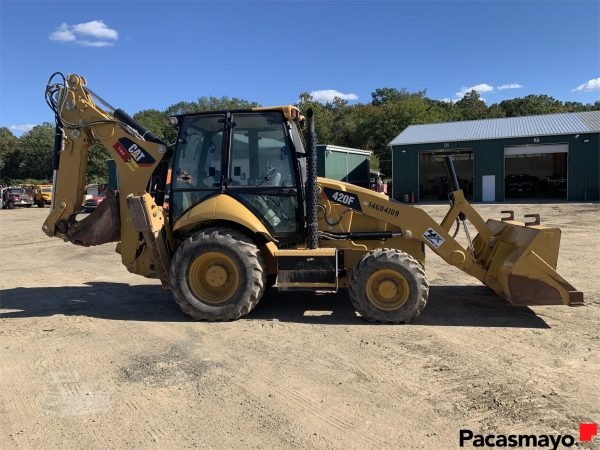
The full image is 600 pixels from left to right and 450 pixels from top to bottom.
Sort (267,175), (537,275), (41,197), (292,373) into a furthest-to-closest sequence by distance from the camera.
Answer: (41,197) < (267,175) < (537,275) < (292,373)

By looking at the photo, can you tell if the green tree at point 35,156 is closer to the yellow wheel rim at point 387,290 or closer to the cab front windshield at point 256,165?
the cab front windshield at point 256,165

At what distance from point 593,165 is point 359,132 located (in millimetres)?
27753

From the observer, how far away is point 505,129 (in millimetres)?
30375

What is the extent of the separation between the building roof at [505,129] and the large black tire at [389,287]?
2572 centimetres

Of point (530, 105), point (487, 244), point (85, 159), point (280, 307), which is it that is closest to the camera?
point (487, 244)

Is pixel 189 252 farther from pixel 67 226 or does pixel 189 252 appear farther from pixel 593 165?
pixel 593 165

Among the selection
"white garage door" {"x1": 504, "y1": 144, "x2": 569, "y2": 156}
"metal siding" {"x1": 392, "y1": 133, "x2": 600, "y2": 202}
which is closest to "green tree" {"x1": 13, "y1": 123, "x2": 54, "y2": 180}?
"metal siding" {"x1": 392, "y1": 133, "x2": 600, "y2": 202}

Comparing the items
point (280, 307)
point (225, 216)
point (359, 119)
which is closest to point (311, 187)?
point (225, 216)

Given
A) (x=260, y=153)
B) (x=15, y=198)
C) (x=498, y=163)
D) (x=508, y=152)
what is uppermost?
(x=508, y=152)

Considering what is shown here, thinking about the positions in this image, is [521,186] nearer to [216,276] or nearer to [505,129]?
[505,129]

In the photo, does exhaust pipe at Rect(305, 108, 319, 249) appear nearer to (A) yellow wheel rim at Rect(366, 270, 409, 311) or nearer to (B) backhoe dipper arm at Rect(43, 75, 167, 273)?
(A) yellow wheel rim at Rect(366, 270, 409, 311)

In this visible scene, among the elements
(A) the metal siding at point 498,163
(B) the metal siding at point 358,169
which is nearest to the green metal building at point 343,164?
(B) the metal siding at point 358,169

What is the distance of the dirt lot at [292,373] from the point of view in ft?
11.4

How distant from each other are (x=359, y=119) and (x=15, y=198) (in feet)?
121
